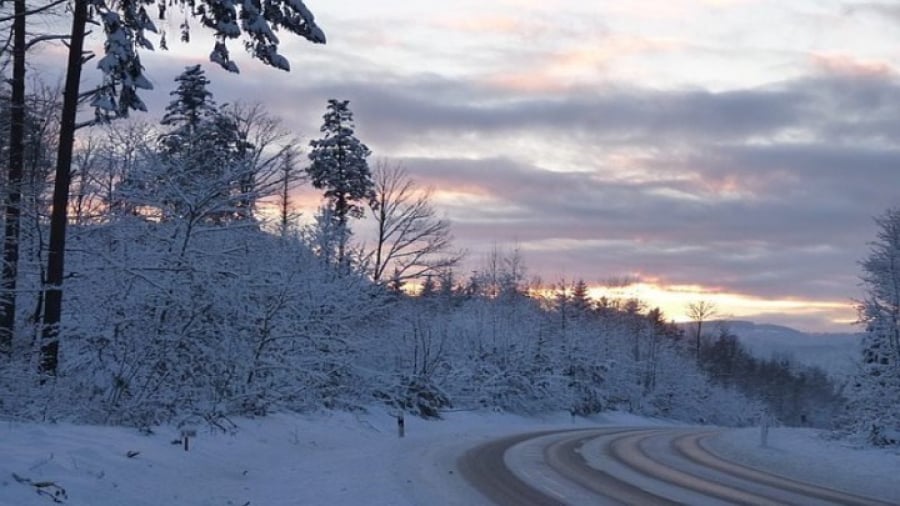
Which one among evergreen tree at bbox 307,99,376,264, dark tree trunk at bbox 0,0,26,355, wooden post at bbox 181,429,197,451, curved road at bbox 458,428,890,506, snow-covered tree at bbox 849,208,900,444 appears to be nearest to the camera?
curved road at bbox 458,428,890,506

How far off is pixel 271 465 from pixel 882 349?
64.4 ft

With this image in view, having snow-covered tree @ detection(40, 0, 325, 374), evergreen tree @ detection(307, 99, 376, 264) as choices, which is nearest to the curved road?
snow-covered tree @ detection(40, 0, 325, 374)

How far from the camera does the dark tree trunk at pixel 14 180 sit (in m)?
16.6

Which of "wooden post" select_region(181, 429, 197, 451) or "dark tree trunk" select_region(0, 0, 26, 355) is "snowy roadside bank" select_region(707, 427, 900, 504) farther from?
"dark tree trunk" select_region(0, 0, 26, 355)

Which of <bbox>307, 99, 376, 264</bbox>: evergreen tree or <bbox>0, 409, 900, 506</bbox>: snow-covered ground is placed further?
<bbox>307, 99, 376, 264</bbox>: evergreen tree

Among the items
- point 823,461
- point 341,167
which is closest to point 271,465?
point 823,461

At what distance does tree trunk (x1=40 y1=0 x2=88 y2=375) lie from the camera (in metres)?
16.0

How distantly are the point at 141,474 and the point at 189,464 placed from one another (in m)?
2.15

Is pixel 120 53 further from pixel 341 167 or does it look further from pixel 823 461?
pixel 341 167

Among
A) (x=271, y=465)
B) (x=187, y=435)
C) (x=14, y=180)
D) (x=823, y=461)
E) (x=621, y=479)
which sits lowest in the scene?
(x=823, y=461)

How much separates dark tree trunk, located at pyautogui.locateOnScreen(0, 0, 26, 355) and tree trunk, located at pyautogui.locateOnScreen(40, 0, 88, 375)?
70 cm

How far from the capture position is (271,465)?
16422mm

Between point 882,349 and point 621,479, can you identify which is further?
point 882,349

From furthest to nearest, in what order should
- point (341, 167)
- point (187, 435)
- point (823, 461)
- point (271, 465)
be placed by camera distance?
point (341, 167)
point (823, 461)
point (271, 465)
point (187, 435)
